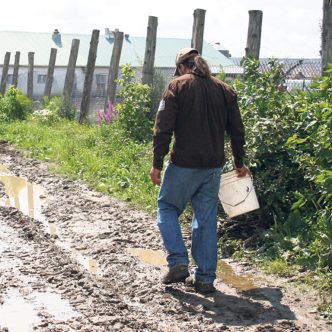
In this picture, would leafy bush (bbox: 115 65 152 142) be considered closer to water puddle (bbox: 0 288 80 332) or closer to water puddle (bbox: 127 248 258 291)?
water puddle (bbox: 127 248 258 291)

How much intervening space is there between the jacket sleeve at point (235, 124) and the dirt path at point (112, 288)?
1.12 metres

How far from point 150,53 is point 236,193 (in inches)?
391

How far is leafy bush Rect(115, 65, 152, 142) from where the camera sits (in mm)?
14867

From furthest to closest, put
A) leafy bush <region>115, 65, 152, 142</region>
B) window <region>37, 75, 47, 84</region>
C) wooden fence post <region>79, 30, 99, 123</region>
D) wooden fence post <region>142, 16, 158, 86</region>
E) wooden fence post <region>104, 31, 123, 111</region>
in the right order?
window <region>37, 75, 47, 84</region>, wooden fence post <region>79, 30, 99, 123</region>, wooden fence post <region>104, 31, 123, 111</region>, wooden fence post <region>142, 16, 158, 86</region>, leafy bush <region>115, 65, 152, 142</region>

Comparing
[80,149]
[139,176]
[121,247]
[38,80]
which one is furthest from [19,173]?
[38,80]

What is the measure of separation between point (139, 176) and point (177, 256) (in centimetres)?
488

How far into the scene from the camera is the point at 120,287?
6.82m

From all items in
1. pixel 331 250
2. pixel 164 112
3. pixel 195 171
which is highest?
pixel 164 112

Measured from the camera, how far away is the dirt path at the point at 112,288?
5.87 meters

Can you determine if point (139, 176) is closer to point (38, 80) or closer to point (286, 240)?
point (286, 240)

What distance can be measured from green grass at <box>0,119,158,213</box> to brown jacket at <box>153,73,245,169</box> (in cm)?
339

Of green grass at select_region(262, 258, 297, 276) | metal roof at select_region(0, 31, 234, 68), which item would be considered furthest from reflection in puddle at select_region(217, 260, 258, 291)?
metal roof at select_region(0, 31, 234, 68)

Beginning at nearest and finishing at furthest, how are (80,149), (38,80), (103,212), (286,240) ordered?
(286,240) < (103,212) < (80,149) < (38,80)

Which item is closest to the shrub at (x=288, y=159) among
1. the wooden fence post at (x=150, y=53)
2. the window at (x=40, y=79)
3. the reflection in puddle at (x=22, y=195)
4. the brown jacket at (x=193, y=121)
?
the brown jacket at (x=193, y=121)
